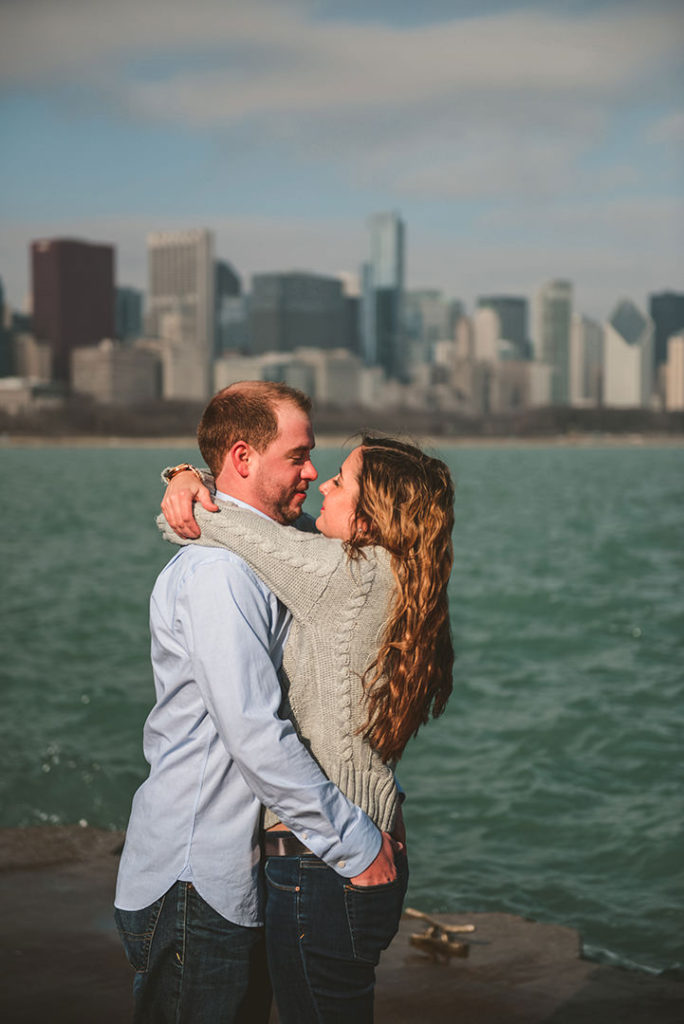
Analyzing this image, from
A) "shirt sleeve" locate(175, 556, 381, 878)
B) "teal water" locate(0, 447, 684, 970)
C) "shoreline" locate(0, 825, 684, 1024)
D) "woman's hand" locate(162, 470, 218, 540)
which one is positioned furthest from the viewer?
"teal water" locate(0, 447, 684, 970)

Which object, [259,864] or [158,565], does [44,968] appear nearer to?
[259,864]

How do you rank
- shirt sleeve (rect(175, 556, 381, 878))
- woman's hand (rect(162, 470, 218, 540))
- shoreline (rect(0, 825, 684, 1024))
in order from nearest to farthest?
shirt sleeve (rect(175, 556, 381, 878)) < woman's hand (rect(162, 470, 218, 540)) < shoreline (rect(0, 825, 684, 1024))

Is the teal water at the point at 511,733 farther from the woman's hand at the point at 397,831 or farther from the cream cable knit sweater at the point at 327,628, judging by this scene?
the cream cable knit sweater at the point at 327,628

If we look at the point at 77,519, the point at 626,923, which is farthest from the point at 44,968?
the point at 77,519

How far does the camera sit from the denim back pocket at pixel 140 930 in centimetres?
233

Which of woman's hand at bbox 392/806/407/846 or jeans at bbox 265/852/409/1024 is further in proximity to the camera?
woman's hand at bbox 392/806/407/846

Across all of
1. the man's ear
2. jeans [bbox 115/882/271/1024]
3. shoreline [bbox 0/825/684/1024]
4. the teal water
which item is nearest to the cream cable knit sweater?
the man's ear

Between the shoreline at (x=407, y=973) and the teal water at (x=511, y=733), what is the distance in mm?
1617

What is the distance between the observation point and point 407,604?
2.31 metres

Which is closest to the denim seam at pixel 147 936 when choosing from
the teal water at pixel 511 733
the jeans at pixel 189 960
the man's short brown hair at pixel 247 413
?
the jeans at pixel 189 960

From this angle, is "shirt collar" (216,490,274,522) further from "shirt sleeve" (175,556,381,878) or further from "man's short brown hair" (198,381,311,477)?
"shirt sleeve" (175,556,381,878)

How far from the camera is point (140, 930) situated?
234 cm

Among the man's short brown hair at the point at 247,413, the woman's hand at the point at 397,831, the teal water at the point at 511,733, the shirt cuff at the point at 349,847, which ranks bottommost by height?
the teal water at the point at 511,733

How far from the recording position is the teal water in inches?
303
